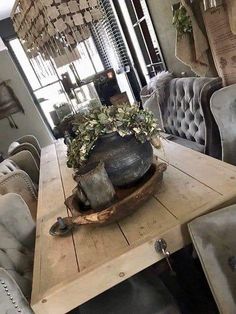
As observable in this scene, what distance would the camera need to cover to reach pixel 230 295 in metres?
1.09

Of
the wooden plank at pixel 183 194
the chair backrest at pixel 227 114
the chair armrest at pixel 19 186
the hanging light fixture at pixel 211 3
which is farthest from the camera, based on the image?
the chair armrest at pixel 19 186

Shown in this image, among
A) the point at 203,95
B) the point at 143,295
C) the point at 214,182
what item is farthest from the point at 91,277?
the point at 203,95

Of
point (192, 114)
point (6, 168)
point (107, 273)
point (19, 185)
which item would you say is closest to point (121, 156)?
point (107, 273)

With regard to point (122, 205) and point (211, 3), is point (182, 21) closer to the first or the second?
point (211, 3)

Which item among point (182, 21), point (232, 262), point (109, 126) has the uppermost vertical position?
point (182, 21)

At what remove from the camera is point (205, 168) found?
1.55 meters

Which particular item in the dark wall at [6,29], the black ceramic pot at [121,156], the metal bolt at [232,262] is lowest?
the metal bolt at [232,262]

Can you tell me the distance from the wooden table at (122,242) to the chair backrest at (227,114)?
29cm

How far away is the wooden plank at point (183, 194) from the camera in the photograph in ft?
4.03

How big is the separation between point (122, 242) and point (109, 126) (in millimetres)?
555

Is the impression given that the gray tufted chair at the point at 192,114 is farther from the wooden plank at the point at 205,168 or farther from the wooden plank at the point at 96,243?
the wooden plank at the point at 96,243

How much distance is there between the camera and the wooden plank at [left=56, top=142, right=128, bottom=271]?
1.13 metres

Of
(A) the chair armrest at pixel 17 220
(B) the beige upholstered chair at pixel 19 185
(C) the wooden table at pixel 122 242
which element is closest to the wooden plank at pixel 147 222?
(C) the wooden table at pixel 122 242

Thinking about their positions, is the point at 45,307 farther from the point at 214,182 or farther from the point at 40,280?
the point at 214,182
